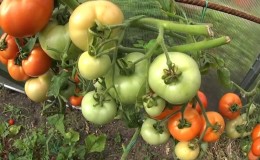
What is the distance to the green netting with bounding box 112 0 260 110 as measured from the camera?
5.33 feet

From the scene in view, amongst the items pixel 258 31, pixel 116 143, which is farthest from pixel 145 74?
pixel 116 143

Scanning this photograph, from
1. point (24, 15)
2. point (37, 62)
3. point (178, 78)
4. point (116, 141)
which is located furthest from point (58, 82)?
point (116, 141)

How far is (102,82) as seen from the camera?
2.32 ft

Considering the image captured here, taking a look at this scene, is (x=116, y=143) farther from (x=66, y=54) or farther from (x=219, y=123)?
(x=66, y=54)

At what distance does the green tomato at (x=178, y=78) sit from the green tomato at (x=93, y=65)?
0.26ft

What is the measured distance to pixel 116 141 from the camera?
91.1 inches

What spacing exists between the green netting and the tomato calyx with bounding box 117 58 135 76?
2.95 ft

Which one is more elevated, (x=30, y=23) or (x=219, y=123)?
(x=30, y=23)

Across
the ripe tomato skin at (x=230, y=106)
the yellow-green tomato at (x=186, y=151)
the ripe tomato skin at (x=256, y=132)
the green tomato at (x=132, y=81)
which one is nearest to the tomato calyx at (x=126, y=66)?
the green tomato at (x=132, y=81)

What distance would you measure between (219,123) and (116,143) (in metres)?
1.40

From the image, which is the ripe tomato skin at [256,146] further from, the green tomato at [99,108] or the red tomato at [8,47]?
the red tomato at [8,47]

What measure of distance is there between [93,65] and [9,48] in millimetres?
294

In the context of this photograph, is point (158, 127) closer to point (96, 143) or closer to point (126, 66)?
point (126, 66)

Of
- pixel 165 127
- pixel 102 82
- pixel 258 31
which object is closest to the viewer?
pixel 102 82
